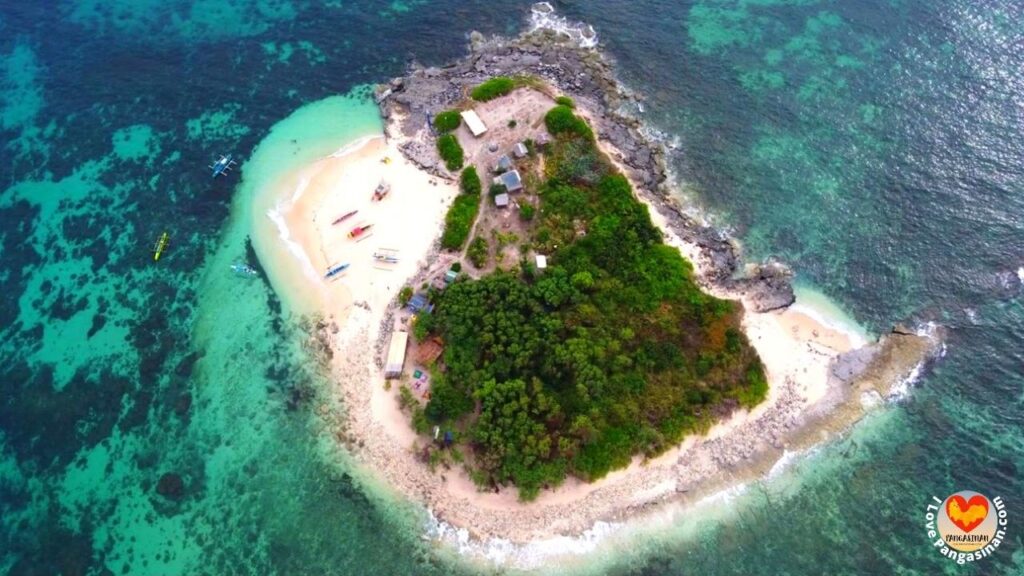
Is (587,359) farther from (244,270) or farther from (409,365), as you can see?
(244,270)

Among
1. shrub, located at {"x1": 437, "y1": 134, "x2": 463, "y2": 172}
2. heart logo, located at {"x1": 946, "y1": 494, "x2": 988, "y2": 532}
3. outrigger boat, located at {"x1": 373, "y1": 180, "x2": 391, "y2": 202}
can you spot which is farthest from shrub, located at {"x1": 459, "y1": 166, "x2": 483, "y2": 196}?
heart logo, located at {"x1": 946, "y1": 494, "x2": 988, "y2": 532}

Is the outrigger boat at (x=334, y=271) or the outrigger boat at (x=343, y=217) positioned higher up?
the outrigger boat at (x=343, y=217)

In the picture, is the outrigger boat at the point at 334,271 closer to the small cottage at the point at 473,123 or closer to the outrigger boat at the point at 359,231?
the outrigger boat at the point at 359,231

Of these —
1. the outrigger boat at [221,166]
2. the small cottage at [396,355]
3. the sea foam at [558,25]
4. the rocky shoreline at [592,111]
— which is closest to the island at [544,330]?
the small cottage at [396,355]

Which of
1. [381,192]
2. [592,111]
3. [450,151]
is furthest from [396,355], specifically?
[592,111]

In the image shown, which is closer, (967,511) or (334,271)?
(967,511)
